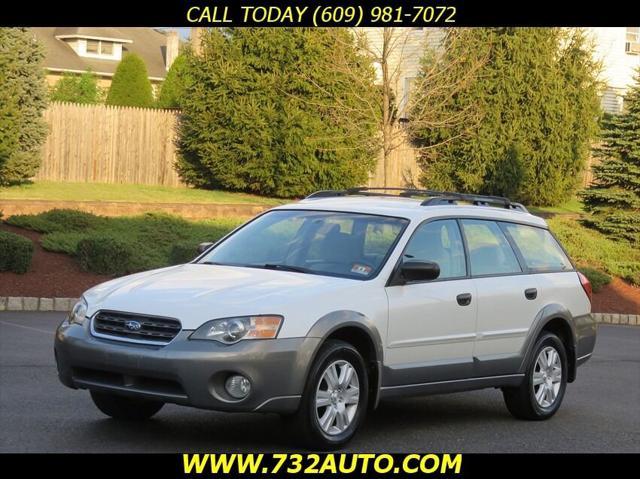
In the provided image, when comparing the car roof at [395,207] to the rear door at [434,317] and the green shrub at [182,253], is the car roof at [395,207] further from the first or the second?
the green shrub at [182,253]

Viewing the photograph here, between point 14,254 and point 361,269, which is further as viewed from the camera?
point 14,254

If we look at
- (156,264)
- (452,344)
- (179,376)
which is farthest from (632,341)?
(179,376)

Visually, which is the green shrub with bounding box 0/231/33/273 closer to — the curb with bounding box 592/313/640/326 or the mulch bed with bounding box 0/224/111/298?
the mulch bed with bounding box 0/224/111/298

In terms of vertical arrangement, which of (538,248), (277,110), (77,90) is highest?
(77,90)

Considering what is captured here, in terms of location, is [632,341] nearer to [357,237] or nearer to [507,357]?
[507,357]

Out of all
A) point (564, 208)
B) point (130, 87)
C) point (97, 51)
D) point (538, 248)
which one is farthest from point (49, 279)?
point (97, 51)

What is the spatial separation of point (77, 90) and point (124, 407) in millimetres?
45193

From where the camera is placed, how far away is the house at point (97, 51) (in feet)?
208

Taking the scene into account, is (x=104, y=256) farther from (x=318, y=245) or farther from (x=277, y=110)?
(x=277, y=110)

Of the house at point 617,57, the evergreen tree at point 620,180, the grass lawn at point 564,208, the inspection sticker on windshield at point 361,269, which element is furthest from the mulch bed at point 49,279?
the house at point 617,57

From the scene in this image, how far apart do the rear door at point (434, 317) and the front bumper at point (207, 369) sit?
3.47 feet

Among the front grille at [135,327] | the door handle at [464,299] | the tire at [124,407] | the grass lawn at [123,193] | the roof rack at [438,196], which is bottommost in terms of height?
the tire at [124,407]

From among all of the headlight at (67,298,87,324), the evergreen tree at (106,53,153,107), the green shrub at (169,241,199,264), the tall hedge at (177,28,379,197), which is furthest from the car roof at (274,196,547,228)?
the evergreen tree at (106,53,153,107)

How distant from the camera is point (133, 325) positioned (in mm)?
8211
